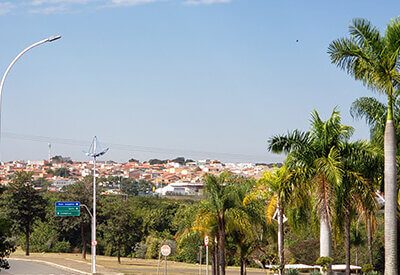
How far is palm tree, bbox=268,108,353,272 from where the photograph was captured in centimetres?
2172

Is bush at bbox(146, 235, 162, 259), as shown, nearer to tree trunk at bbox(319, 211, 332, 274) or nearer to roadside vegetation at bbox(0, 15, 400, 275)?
roadside vegetation at bbox(0, 15, 400, 275)

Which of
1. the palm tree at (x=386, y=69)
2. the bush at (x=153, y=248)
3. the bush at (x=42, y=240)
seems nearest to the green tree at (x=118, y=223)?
the bush at (x=153, y=248)

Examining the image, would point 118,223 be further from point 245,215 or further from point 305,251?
point 245,215

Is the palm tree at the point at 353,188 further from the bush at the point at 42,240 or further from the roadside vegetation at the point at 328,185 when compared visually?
the bush at the point at 42,240

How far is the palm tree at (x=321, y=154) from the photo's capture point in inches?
855

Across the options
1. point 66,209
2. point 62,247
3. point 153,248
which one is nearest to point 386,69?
point 66,209

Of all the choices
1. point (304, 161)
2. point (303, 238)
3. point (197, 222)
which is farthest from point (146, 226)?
point (304, 161)

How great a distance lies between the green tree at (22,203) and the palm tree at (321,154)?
156ft

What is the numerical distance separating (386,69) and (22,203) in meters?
53.9

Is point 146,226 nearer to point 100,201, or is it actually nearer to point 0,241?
point 100,201

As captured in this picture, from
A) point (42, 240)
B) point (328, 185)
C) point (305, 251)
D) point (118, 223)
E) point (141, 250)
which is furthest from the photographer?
point (42, 240)

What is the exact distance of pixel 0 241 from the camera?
16969 mm

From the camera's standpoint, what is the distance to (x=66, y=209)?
56.6 meters

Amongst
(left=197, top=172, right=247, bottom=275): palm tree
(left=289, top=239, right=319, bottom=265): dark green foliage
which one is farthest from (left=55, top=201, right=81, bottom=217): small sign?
(left=197, top=172, right=247, bottom=275): palm tree
